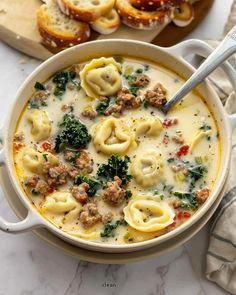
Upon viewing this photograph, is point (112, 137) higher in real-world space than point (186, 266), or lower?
higher

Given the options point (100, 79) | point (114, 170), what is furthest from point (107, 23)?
point (114, 170)

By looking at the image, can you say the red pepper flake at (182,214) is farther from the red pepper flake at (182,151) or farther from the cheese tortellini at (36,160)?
the cheese tortellini at (36,160)

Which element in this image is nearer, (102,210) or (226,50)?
(102,210)

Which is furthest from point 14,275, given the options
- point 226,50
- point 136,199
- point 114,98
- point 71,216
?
point 226,50

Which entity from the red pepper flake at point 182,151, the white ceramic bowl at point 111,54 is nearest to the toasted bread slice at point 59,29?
the white ceramic bowl at point 111,54

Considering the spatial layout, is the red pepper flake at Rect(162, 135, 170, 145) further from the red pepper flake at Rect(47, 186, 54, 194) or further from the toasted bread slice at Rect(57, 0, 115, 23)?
the toasted bread slice at Rect(57, 0, 115, 23)

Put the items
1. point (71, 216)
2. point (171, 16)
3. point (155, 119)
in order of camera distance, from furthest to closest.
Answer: point (171, 16) → point (155, 119) → point (71, 216)

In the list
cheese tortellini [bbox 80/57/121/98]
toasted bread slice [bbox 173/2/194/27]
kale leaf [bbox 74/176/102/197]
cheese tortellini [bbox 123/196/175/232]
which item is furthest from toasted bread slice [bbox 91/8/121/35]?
cheese tortellini [bbox 123/196/175/232]

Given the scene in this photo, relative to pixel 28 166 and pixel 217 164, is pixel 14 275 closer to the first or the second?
pixel 28 166
